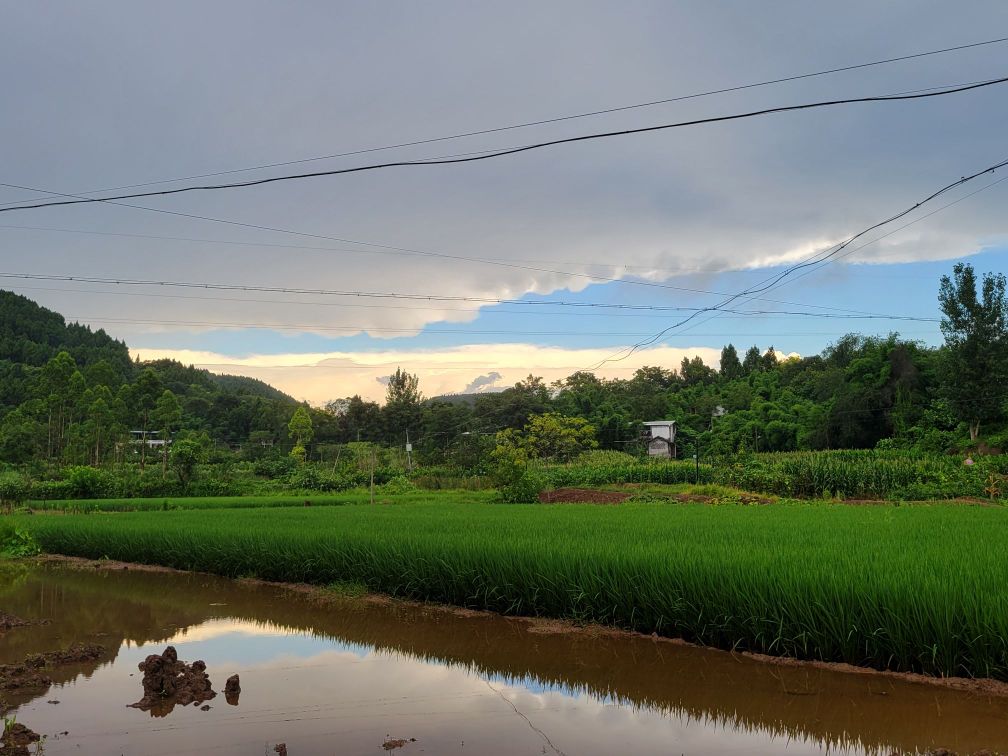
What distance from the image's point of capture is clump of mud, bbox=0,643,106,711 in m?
5.75

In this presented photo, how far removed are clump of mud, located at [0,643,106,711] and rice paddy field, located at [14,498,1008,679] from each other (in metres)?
3.72

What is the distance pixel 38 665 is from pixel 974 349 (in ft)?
136

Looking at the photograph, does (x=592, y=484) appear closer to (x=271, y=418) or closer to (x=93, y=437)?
(x=93, y=437)

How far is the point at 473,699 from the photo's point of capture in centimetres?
546

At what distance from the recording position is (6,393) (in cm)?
5666

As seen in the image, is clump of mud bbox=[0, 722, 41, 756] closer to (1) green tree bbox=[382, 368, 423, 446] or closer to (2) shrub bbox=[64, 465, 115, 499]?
(2) shrub bbox=[64, 465, 115, 499]

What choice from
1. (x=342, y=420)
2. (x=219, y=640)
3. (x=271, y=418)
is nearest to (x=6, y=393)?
(x=271, y=418)

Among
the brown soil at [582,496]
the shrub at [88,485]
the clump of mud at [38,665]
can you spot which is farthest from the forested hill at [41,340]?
the clump of mud at [38,665]

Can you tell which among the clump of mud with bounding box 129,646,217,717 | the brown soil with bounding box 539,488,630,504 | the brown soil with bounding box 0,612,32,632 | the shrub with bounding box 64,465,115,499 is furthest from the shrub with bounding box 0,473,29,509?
the clump of mud with bounding box 129,646,217,717

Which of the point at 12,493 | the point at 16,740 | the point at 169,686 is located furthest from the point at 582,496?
the point at 16,740

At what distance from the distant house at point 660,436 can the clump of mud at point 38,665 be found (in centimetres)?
4543

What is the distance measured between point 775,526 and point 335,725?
8.38m

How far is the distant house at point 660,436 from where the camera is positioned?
50950 millimetres

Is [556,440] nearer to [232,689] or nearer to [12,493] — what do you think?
[12,493]
